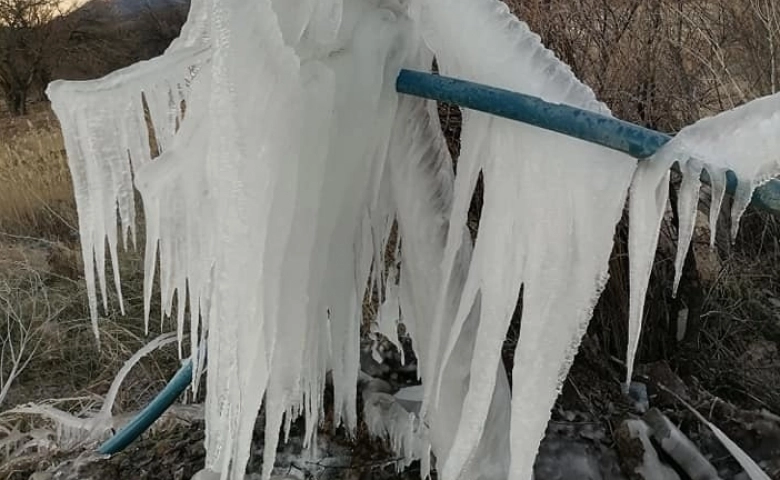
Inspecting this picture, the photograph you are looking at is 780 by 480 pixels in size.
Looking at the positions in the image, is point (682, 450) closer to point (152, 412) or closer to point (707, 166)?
point (707, 166)

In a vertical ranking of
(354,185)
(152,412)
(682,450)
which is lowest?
(152,412)

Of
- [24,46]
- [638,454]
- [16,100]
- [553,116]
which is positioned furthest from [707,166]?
[24,46]

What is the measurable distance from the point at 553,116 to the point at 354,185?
0.25 meters

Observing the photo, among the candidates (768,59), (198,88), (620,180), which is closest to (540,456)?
(620,180)

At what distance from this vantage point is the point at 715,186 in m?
0.64

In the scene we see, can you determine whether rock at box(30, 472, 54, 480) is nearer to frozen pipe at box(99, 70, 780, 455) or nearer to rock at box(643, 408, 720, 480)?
rock at box(643, 408, 720, 480)

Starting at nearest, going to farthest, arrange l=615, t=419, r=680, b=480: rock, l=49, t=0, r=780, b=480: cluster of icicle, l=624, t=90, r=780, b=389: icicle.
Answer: l=624, t=90, r=780, b=389: icicle, l=49, t=0, r=780, b=480: cluster of icicle, l=615, t=419, r=680, b=480: rock

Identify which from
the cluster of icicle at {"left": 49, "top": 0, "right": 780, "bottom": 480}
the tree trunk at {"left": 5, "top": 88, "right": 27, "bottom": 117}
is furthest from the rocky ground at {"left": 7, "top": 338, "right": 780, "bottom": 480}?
the tree trunk at {"left": 5, "top": 88, "right": 27, "bottom": 117}

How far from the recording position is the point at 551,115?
0.73 metres

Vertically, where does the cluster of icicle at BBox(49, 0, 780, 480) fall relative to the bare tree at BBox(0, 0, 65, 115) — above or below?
below

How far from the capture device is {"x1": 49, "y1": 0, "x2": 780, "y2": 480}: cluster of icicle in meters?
0.72

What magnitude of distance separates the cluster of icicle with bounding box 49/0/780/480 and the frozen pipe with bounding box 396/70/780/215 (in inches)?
0.7

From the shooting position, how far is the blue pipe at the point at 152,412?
166 centimetres

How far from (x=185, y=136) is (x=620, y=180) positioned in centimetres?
45
